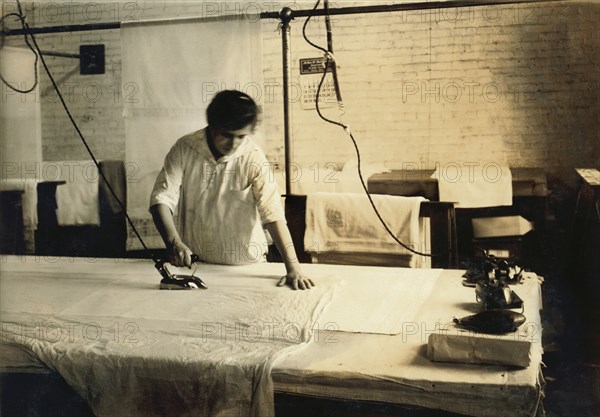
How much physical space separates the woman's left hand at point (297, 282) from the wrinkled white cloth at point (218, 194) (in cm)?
40

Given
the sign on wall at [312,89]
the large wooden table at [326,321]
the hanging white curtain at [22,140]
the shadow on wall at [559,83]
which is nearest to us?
the large wooden table at [326,321]

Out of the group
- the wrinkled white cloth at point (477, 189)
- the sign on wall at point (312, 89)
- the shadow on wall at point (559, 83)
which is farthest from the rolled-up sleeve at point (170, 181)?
the shadow on wall at point (559, 83)

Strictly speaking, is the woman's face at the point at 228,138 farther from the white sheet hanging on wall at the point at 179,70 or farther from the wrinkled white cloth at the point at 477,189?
the wrinkled white cloth at the point at 477,189

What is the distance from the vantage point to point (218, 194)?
8.71ft

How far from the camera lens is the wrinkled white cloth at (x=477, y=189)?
351cm

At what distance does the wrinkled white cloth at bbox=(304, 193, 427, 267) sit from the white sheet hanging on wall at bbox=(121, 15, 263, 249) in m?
0.62

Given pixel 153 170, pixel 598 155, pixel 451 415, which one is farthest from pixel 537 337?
pixel 598 155

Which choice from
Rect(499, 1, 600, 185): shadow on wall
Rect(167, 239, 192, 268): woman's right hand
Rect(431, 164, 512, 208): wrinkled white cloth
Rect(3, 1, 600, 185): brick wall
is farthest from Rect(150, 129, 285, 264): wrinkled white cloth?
Rect(499, 1, 600, 185): shadow on wall

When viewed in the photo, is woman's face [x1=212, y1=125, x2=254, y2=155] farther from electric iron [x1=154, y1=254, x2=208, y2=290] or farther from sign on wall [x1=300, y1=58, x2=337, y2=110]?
sign on wall [x1=300, y1=58, x2=337, y2=110]

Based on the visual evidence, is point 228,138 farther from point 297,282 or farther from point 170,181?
point 297,282

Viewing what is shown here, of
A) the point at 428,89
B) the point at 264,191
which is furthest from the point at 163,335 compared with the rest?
the point at 428,89

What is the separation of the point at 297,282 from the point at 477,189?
1.70 m

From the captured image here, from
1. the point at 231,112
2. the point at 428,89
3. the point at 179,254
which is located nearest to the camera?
the point at 179,254

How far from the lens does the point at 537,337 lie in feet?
5.60
